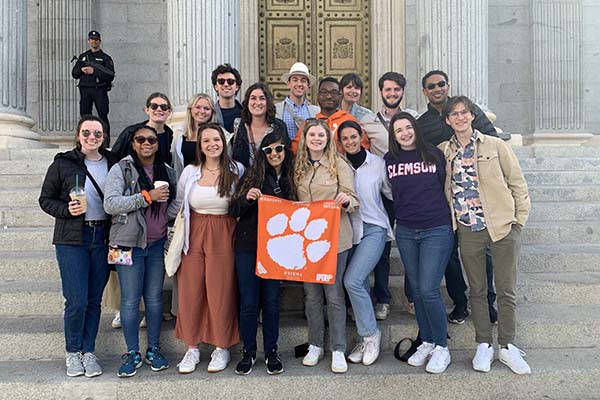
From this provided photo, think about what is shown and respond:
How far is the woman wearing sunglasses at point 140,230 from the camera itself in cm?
403

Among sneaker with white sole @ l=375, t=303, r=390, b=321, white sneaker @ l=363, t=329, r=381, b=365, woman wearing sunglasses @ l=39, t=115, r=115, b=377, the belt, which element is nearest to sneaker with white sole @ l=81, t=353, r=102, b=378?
woman wearing sunglasses @ l=39, t=115, r=115, b=377

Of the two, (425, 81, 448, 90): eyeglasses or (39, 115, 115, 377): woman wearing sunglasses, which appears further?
(425, 81, 448, 90): eyeglasses

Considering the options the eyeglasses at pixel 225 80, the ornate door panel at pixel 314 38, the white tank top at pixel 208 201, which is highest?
the ornate door panel at pixel 314 38

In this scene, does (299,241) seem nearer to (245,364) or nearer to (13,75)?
(245,364)

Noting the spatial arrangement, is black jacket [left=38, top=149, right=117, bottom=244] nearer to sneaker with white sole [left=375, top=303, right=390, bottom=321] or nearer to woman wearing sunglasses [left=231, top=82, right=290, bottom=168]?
woman wearing sunglasses [left=231, top=82, right=290, bottom=168]

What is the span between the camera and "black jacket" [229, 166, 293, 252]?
4.15m

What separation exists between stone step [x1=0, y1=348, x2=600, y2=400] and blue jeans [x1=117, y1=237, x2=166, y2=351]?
1.02ft

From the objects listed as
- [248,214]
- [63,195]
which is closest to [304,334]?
[248,214]

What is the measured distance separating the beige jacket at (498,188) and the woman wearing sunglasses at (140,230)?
93.5 inches

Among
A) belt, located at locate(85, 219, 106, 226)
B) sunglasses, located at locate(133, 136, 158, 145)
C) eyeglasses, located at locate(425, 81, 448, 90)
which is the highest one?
eyeglasses, located at locate(425, 81, 448, 90)

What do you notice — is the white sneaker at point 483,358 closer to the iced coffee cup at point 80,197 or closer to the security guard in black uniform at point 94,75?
the iced coffee cup at point 80,197

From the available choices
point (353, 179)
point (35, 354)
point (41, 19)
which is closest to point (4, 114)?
point (41, 19)

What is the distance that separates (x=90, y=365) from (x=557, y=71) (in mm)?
10909

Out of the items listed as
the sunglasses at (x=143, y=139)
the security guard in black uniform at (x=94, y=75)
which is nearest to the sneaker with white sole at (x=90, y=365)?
the sunglasses at (x=143, y=139)
